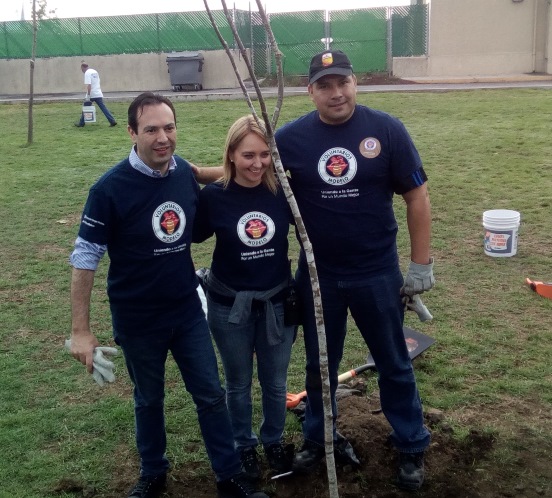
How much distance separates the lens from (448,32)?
27.3 meters

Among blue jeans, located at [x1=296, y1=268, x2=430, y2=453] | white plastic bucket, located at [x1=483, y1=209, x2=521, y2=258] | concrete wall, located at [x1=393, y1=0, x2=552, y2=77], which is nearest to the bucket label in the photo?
white plastic bucket, located at [x1=483, y1=209, x2=521, y2=258]

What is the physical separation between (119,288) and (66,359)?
2.28m

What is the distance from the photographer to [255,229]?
3.50 m

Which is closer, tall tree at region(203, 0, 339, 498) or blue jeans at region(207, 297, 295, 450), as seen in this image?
tall tree at region(203, 0, 339, 498)

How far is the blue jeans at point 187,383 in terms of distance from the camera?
137 inches

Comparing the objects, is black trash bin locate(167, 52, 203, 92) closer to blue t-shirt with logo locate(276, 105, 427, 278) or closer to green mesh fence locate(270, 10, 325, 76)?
green mesh fence locate(270, 10, 325, 76)

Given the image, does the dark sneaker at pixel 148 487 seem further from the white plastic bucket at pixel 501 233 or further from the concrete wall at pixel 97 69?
the concrete wall at pixel 97 69

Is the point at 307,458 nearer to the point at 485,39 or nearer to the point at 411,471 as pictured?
the point at 411,471

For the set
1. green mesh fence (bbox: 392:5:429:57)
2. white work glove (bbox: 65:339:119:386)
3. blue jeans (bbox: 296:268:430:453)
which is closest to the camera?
white work glove (bbox: 65:339:119:386)

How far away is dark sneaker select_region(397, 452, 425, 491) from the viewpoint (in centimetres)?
371

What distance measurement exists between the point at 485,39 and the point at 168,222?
85.8 ft

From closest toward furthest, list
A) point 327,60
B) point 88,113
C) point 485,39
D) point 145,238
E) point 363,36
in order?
point 145,238, point 327,60, point 88,113, point 485,39, point 363,36

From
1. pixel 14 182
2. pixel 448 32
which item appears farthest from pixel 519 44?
pixel 14 182

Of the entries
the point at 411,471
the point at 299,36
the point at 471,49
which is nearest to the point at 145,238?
the point at 411,471
